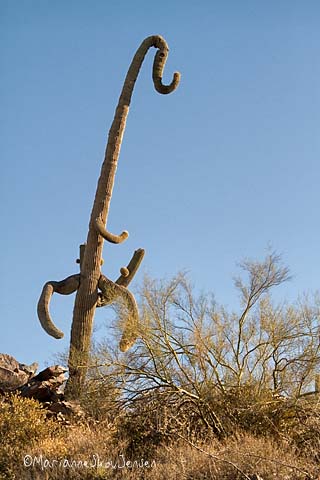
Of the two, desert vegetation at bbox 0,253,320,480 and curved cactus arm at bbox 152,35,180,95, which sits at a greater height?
curved cactus arm at bbox 152,35,180,95

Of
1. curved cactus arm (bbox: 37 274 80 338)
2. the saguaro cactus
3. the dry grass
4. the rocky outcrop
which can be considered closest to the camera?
the dry grass

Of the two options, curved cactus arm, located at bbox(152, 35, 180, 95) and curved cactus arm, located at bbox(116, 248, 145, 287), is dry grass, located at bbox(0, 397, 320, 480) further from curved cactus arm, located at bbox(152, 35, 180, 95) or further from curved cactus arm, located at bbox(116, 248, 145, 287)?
curved cactus arm, located at bbox(152, 35, 180, 95)

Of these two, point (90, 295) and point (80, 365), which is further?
point (90, 295)

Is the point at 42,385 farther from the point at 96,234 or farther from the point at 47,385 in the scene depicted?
the point at 96,234

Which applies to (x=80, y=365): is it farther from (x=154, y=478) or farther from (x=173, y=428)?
(x=154, y=478)

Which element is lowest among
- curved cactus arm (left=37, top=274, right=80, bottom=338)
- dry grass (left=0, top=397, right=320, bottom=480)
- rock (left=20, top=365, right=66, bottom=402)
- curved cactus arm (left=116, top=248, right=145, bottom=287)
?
dry grass (left=0, top=397, right=320, bottom=480)

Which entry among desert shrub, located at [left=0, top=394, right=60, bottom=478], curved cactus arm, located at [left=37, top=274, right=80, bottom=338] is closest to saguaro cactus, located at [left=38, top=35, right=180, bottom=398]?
curved cactus arm, located at [left=37, top=274, right=80, bottom=338]

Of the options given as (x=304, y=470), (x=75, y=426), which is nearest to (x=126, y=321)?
(x=75, y=426)

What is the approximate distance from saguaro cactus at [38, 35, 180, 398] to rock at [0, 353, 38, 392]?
0.96 meters

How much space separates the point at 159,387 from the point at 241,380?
4.68 feet

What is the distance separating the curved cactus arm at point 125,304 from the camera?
13750 millimetres

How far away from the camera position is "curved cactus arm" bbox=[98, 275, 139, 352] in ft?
45.1

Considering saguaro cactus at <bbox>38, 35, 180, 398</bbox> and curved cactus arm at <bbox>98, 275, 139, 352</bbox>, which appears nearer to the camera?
curved cactus arm at <bbox>98, 275, 139, 352</bbox>

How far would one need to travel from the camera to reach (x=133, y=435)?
1208cm
